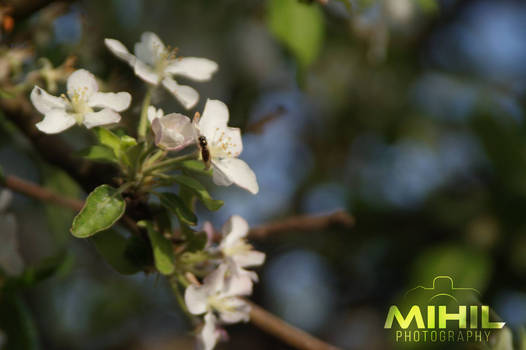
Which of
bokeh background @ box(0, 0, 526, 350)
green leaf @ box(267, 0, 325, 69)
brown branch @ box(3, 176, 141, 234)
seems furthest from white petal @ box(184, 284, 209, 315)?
bokeh background @ box(0, 0, 526, 350)

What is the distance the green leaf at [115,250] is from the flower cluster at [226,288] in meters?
0.08

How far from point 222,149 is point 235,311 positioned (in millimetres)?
204

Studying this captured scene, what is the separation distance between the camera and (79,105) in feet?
2.27

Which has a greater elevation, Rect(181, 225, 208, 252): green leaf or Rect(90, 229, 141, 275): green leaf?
Rect(181, 225, 208, 252): green leaf

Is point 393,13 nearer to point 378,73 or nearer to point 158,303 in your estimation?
point 378,73

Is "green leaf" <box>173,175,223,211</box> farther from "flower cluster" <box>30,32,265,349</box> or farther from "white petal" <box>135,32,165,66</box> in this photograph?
"white petal" <box>135,32,165,66</box>

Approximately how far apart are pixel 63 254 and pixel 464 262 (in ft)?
4.29

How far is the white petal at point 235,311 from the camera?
29.1 inches

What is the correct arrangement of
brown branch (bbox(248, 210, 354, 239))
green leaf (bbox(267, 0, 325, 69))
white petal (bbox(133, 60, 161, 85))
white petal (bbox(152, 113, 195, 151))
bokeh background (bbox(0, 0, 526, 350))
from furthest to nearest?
bokeh background (bbox(0, 0, 526, 350)), green leaf (bbox(267, 0, 325, 69)), brown branch (bbox(248, 210, 354, 239)), white petal (bbox(133, 60, 161, 85)), white petal (bbox(152, 113, 195, 151))

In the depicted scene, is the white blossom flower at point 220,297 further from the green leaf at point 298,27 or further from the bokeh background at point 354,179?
the bokeh background at point 354,179

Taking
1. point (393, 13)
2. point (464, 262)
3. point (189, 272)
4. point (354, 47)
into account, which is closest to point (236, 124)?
point (189, 272)

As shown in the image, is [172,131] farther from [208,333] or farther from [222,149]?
[208,333]

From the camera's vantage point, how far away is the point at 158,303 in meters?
3.20

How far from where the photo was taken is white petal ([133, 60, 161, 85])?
73cm
